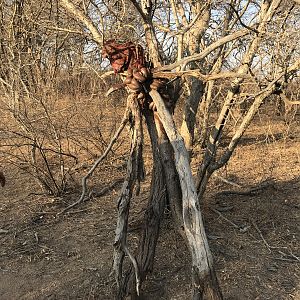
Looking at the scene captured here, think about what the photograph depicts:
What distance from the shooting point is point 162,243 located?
449 centimetres

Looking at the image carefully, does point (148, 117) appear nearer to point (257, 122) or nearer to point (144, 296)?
point (144, 296)

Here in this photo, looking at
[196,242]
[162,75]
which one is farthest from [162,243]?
[162,75]

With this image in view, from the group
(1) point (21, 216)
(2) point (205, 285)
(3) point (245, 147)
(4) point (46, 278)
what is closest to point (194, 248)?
(2) point (205, 285)

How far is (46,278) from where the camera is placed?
13.7ft

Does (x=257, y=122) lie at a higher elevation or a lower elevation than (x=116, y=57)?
lower

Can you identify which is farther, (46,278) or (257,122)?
(257,122)

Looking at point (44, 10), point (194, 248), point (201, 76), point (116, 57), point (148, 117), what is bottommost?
point (194, 248)

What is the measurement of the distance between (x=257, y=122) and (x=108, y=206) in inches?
289

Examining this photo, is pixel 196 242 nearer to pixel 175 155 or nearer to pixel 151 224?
pixel 175 155

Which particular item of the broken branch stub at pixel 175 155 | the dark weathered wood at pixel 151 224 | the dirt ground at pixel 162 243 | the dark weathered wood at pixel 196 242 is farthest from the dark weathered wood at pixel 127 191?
the dirt ground at pixel 162 243

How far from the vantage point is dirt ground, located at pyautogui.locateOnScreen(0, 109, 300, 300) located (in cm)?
391

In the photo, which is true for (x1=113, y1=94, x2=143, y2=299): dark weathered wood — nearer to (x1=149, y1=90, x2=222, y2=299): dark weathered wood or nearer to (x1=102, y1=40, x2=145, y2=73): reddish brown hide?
(x1=102, y1=40, x2=145, y2=73): reddish brown hide

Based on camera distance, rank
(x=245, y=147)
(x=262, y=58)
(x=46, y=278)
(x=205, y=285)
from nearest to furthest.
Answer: (x=205, y=285), (x=46, y=278), (x=262, y=58), (x=245, y=147)

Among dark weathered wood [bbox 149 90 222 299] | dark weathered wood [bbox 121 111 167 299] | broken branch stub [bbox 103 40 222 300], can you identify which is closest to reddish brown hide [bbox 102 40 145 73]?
broken branch stub [bbox 103 40 222 300]
